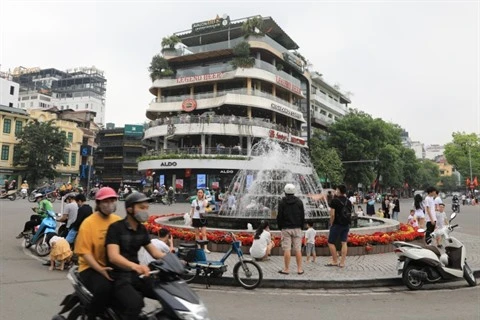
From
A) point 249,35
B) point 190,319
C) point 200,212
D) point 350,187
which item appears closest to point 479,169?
point 350,187

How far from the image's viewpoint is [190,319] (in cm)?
329

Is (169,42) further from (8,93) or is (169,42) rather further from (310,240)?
(310,240)

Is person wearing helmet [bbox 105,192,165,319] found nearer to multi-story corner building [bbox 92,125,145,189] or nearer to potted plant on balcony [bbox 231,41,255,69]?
potted plant on balcony [bbox 231,41,255,69]

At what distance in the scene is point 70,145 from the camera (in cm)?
5716

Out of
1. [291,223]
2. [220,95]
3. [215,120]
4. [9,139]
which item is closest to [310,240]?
[291,223]

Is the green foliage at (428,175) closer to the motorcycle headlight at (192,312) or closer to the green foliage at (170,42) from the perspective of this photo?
the green foliage at (170,42)

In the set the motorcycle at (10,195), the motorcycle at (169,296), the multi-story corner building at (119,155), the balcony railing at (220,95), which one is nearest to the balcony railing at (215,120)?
the balcony railing at (220,95)

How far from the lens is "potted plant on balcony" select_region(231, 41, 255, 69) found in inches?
1709

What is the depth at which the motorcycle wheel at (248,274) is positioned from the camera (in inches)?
293

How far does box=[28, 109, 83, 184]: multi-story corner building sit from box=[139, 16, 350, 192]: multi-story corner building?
13977 millimetres

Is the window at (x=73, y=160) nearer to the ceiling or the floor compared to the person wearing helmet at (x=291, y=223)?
nearer to the ceiling

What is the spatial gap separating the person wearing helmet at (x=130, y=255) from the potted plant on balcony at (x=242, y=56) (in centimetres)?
4140

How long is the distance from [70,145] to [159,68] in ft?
66.1

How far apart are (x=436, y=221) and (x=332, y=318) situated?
7.76 m
